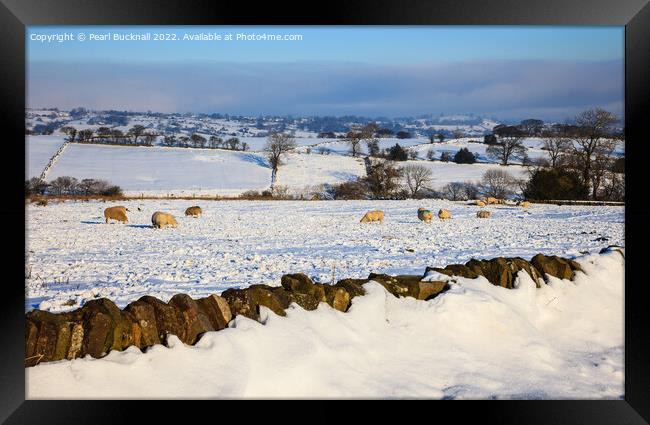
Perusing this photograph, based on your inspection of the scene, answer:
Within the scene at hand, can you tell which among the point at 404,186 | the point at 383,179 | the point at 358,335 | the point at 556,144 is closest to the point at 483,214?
the point at 556,144

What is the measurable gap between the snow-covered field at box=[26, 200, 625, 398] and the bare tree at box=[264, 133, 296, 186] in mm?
6143

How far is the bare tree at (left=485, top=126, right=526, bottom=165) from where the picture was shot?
47.8 feet

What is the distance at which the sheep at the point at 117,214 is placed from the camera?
14664mm

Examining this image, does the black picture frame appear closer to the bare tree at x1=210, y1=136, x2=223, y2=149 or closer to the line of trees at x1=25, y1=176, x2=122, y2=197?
the line of trees at x1=25, y1=176, x2=122, y2=197

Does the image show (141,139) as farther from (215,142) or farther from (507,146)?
(507,146)

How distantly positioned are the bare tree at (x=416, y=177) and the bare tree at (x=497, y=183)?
2.00 meters

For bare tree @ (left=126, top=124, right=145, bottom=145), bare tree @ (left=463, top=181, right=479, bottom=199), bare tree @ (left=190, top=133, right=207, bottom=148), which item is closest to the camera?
bare tree @ (left=126, top=124, right=145, bottom=145)

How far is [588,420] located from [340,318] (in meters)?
2.50

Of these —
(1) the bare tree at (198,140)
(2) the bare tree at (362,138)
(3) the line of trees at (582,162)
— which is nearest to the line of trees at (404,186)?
(2) the bare tree at (362,138)

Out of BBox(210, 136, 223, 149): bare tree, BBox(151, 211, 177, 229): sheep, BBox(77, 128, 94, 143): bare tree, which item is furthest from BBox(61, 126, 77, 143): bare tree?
BBox(210, 136, 223, 149): bare tree

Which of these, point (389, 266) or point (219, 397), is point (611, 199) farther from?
point (219, 397)

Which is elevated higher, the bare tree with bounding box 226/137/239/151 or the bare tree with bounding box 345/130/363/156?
the bare tree with bounding box 345/130/363/156

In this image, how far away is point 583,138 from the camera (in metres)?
11.6
